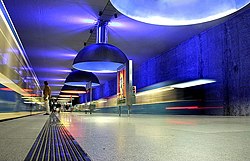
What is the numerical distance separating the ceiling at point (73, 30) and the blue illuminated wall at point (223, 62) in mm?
656

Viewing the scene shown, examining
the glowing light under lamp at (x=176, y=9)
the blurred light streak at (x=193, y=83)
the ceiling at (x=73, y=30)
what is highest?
the ceiling at (x=73, y=30)

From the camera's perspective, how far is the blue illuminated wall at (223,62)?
37.9 feet

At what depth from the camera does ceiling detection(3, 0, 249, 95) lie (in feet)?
37.0

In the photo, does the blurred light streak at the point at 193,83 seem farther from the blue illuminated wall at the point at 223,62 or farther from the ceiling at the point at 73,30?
the ceiling at the point at 73,30

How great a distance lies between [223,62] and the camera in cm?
1295

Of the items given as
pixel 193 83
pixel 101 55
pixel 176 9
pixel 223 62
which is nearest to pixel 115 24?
pixel 101 55

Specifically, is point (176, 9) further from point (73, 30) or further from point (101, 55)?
point (73, 30)

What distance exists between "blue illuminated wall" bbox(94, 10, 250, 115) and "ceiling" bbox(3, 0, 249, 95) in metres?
0.66

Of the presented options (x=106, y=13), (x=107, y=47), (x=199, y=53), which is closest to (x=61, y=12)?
(x=106, y=13)

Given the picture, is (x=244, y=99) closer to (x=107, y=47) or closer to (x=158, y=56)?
(x=107, y=47)

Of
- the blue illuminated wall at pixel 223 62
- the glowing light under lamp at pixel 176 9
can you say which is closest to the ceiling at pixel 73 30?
the blue illuminated wall at pixel 223 62

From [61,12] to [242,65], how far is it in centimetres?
920

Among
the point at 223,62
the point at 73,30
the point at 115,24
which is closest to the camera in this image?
the point at 223,62

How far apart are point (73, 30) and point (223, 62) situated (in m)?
8.72
